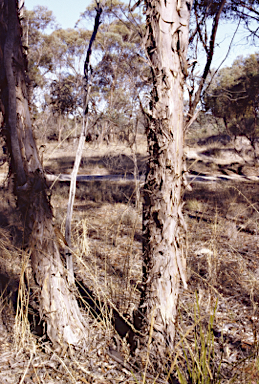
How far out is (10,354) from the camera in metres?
2.19

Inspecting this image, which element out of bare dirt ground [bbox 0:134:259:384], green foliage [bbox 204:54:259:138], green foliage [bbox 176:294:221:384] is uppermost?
green foliage [bbox 204:54:259:138]

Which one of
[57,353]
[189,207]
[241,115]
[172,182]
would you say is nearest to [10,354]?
[57,353]

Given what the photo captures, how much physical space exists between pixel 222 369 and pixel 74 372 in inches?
37.2

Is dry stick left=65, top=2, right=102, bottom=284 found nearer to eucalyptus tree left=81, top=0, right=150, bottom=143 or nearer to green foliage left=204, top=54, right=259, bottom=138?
eucalyptus tree left=81, top=0, right=150, bottom=143

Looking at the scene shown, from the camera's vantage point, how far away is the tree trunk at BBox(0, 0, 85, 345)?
209cm

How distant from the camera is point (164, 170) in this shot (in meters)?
1.91

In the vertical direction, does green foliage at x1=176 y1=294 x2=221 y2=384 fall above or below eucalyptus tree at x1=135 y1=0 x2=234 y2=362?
below

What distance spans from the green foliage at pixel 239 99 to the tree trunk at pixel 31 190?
9.39 meters

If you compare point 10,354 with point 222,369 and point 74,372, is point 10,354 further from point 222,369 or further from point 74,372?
point 222,369

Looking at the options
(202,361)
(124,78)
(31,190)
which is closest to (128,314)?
(202,361)

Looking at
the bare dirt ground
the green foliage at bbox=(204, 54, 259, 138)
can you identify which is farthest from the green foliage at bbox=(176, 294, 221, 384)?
the green foliage at bbox=(204, 54, 259, 138)

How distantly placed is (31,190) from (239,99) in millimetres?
11587

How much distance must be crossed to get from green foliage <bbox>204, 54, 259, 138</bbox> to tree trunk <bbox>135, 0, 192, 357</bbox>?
365 inches

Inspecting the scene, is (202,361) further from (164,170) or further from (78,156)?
(78,156)
